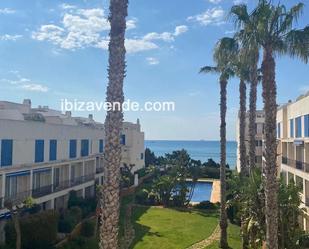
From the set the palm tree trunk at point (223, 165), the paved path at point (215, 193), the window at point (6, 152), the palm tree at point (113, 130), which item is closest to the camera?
the palm tree at point (113, 130)

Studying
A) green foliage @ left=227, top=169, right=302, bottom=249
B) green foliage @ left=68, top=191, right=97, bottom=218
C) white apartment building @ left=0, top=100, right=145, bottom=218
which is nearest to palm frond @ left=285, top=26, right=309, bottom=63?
green foliage @ left=227, top=169, right=302, bottom=249

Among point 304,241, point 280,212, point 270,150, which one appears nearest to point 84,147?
point 280,212

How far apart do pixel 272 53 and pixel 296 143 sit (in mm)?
16169

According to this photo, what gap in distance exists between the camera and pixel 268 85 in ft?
52.9

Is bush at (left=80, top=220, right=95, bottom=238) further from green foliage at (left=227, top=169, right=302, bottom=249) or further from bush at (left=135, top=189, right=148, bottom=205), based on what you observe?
bush at (left=135, top=189, right=148, bottom=205)

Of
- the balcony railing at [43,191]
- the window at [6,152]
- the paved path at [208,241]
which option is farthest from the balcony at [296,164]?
the window at [6,152]

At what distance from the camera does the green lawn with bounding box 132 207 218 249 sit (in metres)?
27.0

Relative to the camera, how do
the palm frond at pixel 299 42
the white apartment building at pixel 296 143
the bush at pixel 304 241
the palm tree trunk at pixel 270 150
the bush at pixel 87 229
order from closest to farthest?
1. the palm tree trunk at pixel 270 150
2. the palm frond at pixel 299 42
3. the bush at pixel 304 241
4. the white apartment building at pixel 296 143
5. the bush at pixel 87 229

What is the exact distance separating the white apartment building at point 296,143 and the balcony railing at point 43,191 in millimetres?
19299

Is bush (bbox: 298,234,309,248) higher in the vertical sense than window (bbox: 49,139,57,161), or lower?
lower

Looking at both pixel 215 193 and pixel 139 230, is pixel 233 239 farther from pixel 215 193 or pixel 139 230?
pixel 215 193

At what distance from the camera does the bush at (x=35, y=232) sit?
922 inches

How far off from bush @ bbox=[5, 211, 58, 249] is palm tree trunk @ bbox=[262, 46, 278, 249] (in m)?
15.0

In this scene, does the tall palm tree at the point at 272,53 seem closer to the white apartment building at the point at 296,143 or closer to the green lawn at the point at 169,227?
the white apartment building at the point at 296,143
